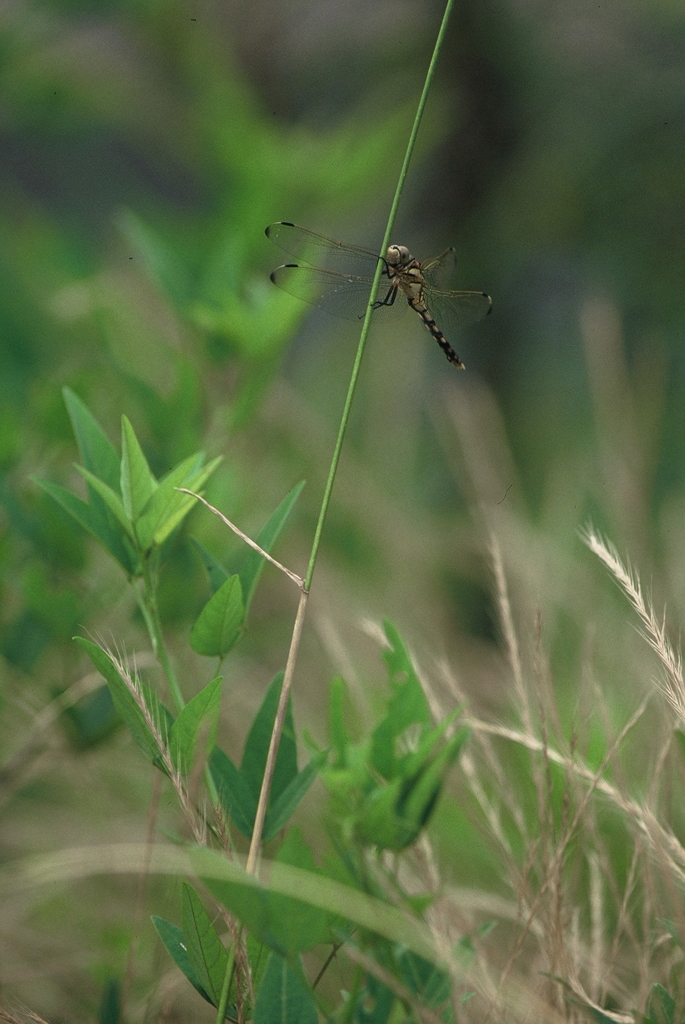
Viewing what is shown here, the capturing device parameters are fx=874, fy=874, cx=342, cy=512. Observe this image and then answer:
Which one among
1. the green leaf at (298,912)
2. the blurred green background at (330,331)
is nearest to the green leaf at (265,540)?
the green leaf at (298,912)

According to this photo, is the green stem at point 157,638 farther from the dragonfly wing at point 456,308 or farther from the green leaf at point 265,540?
the dragonfly wing at point 456,308

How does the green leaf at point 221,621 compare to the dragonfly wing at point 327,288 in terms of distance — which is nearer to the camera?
the green leaf at point 221,621

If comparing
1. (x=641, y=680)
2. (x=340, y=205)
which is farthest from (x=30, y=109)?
(x=641, y=680)

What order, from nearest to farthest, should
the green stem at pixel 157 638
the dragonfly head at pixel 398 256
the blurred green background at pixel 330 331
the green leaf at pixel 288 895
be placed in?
the green leaf at pixel 288 895, the green stem at pixel 157 638, the dragonfly head at pixel 398 256, the blurred green background at pixel 330 331

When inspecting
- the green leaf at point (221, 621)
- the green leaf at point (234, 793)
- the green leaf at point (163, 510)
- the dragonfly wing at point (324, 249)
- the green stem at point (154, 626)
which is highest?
the dragonfly wing at point (324, 249)

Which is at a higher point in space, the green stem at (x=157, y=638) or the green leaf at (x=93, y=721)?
the green stem at (x=157, y=638)

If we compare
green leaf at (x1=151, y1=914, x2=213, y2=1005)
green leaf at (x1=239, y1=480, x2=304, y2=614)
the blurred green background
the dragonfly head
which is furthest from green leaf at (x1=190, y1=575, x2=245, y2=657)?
the dragonfly head

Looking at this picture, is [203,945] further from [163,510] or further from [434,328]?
[434,328]

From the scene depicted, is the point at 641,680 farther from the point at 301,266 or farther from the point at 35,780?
the point at 35,780
